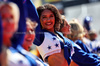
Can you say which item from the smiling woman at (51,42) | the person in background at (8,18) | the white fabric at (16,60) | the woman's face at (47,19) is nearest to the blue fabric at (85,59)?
the smiling woman at (51,42)

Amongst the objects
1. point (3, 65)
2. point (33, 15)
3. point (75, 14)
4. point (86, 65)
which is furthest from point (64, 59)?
point (75, 14)

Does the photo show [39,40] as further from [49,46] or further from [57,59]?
[57,59]

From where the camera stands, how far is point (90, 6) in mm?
13938

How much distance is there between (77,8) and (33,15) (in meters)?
11.1

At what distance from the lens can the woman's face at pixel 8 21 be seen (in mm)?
1433

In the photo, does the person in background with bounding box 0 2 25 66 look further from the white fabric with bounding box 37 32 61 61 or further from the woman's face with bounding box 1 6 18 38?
the white fabric with bounding box 37 32 61 61

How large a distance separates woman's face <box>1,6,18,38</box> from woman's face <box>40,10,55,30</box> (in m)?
1.37

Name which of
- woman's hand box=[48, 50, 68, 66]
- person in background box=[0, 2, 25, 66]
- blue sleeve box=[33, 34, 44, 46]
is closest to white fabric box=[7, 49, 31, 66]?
person in background box=[0, 2, 25, 66]

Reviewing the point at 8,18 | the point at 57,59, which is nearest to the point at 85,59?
the point at 57,59

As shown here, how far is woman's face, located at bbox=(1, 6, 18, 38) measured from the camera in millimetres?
1433

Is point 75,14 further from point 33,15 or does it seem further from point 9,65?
point 9,65

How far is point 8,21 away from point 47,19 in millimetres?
1408

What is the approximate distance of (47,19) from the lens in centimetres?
282

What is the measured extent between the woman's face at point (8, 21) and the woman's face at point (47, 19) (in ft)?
4.50
